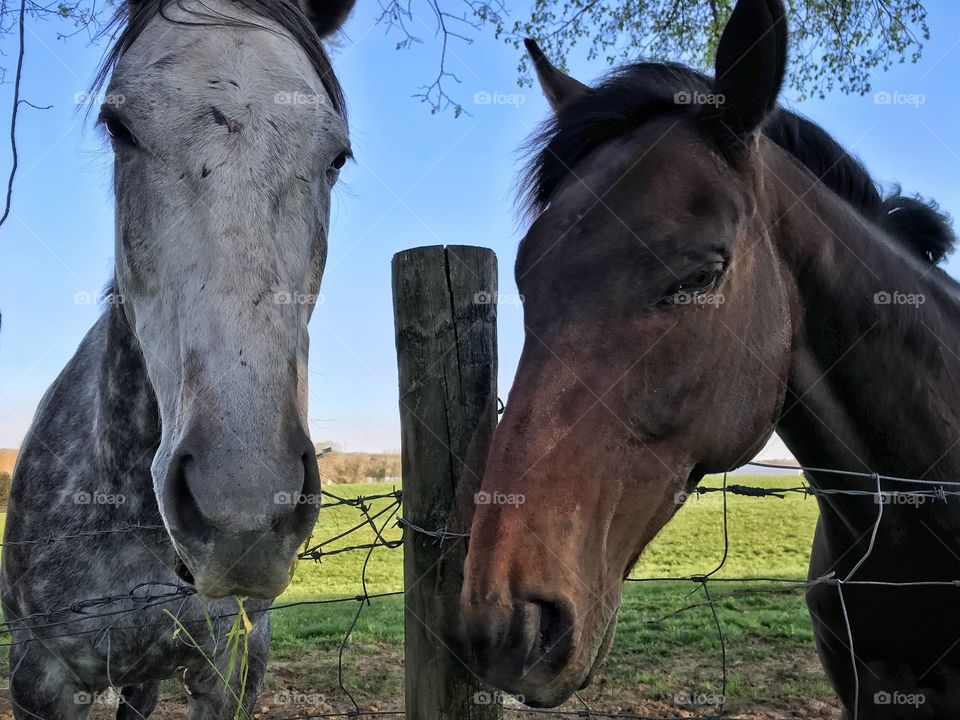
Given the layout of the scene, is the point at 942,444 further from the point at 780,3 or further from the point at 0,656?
the point at 0,656

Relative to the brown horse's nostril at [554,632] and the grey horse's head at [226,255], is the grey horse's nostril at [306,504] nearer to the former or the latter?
the grey horse's head at [226,255]

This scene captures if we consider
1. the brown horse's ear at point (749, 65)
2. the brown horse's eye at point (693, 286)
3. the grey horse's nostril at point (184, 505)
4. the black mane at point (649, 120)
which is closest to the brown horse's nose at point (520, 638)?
the grey horse's nostril at point (184, 505)

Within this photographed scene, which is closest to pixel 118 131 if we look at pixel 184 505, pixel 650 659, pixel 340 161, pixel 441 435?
pixel 340 161

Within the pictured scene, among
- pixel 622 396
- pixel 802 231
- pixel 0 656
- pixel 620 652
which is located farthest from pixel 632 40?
pixel 0 656

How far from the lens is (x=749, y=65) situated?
204 cm

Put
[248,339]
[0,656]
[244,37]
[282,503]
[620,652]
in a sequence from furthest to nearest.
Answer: [0,656]
[620,652]
[244,37]
[248,339]
[282,503]

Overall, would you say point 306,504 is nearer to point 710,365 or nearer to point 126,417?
point 710,365

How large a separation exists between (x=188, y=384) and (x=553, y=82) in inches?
66.8

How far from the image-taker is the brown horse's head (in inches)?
60.2

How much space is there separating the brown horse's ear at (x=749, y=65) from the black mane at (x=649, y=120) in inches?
3.6

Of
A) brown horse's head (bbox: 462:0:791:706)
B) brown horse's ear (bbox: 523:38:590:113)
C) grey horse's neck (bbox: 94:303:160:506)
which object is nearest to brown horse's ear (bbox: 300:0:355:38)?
brown horse's ear (bbox: 523:38:590:113)

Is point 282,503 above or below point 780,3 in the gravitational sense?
below

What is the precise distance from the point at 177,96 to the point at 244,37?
0.37 meters

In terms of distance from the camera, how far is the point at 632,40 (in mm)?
10008
